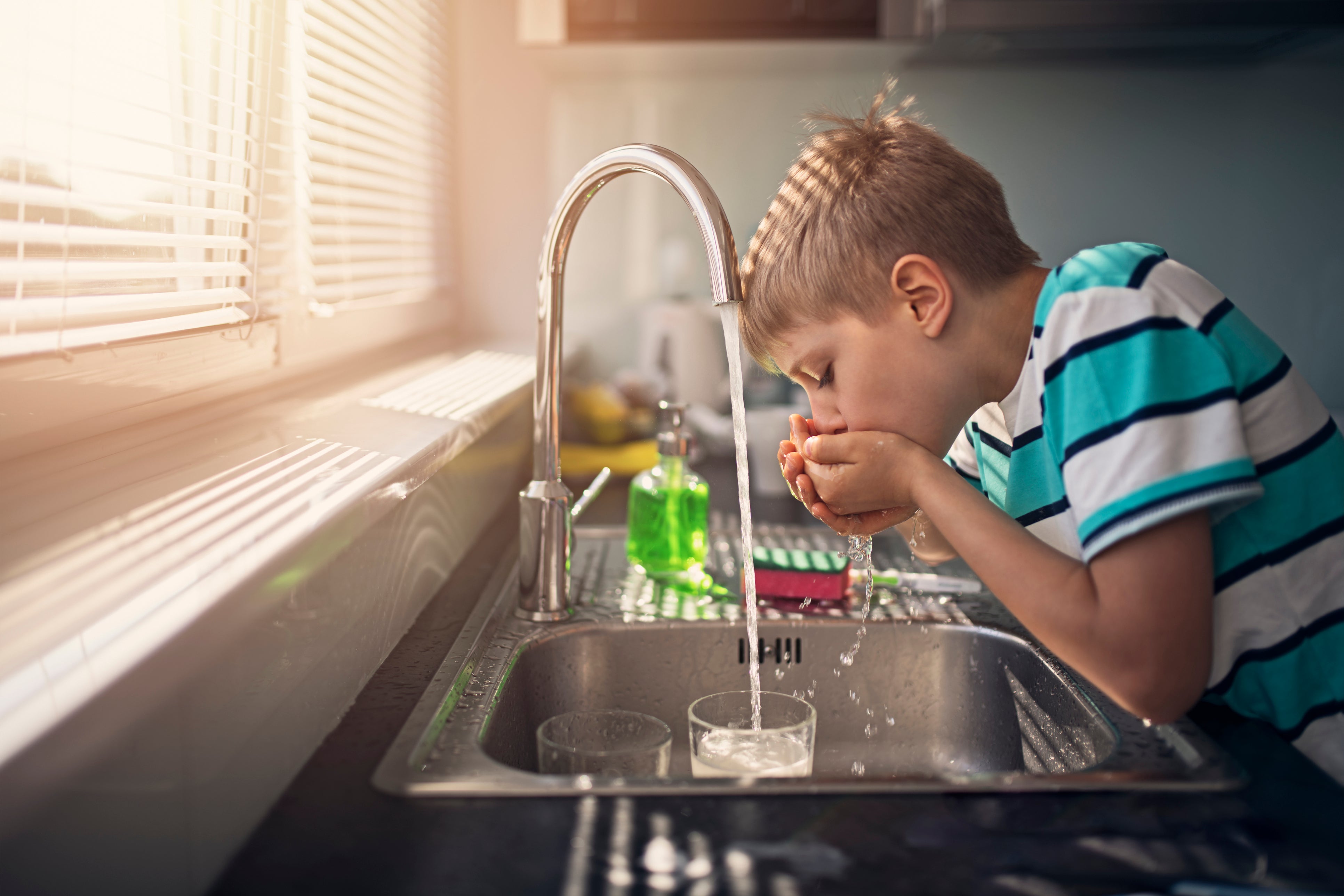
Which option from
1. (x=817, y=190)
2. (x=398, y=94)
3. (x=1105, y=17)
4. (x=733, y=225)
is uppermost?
(x=1105, y=17)

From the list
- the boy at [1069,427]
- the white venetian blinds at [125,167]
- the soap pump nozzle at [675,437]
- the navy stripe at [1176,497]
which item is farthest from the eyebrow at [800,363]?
the white venetian blinds at [125,167]

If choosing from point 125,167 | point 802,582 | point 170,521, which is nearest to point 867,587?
point 802,582

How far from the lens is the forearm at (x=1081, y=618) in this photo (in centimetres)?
68

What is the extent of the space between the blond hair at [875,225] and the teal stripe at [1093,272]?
0.34 feet

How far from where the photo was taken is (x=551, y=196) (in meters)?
2.27

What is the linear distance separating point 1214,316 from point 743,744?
45 cm

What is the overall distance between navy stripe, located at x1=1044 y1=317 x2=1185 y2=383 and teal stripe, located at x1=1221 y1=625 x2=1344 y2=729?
0.27 metres

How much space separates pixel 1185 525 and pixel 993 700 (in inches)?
14.4

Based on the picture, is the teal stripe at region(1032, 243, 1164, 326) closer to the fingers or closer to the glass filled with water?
the fingers

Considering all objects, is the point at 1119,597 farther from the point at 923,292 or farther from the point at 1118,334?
the point at 923,292

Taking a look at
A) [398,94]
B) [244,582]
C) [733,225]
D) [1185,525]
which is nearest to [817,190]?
[1185,525]

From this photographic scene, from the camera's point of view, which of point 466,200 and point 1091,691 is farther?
point 466,200

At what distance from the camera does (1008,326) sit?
88 cm

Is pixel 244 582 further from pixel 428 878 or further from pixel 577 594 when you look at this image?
pixel 577 594
